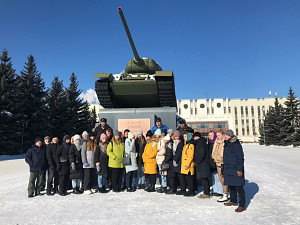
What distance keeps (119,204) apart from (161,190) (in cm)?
139

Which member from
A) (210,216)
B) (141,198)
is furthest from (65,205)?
(210,216)

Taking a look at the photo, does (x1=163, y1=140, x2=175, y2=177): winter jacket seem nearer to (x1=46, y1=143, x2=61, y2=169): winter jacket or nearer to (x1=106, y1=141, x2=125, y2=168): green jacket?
(x1=106, y1=141, x2=125, y2=168): green jacket

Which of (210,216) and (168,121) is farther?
(168,121)

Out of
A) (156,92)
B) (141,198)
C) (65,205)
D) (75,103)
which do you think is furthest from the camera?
(75,103)

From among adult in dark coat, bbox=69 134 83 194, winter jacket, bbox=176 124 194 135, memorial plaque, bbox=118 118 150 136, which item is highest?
memorial plaque, bbox=118 118 150 136

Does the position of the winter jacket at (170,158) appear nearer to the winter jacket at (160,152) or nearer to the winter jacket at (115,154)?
the winter jacket at (160,152)

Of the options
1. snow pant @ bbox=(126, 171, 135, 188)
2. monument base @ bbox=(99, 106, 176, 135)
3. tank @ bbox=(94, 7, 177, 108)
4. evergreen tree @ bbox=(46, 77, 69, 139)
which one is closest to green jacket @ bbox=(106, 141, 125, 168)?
snow pant @ bbox=(126, 171, 135, 188)

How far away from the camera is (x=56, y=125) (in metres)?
24.5

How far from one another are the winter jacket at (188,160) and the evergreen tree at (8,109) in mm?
18041

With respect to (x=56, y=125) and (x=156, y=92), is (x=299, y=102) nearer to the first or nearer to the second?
(x=156, y=92)

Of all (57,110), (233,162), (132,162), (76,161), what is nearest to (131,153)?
(132,162)

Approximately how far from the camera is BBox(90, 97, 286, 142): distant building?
63.4 meters

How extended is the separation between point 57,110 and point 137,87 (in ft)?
58.8

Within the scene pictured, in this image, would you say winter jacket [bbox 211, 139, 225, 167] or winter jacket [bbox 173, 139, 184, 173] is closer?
winter jacket [bbox 211, 139, 225, 167]
